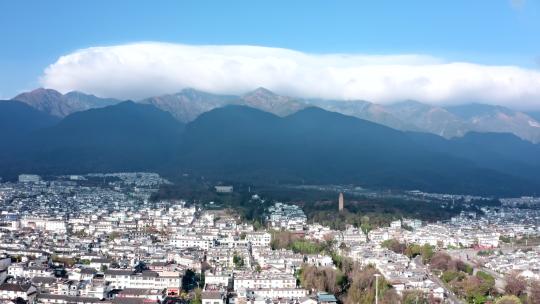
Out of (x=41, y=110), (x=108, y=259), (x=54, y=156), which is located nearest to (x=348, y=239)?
(x=108, y=259)

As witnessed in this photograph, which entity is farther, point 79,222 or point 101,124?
point 101,124

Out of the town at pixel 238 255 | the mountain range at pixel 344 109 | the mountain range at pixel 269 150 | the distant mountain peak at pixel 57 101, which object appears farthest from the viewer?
the distant mountain peak at pixel 57 101

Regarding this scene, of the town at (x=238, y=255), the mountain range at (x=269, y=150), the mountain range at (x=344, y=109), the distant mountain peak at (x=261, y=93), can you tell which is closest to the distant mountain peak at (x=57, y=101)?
the mountain range at (x=344, y=109)

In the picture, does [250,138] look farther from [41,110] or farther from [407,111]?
[407,111]

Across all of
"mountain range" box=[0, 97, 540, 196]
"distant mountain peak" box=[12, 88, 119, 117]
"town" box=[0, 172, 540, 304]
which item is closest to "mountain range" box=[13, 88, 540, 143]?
"distant mountain peak" box=[12, 88, 119, 117]

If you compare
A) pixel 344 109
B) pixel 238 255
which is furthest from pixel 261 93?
pixel 238 255

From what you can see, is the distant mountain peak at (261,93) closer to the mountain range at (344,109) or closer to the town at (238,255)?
the mountain range at (344,109)

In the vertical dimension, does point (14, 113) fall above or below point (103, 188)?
above
